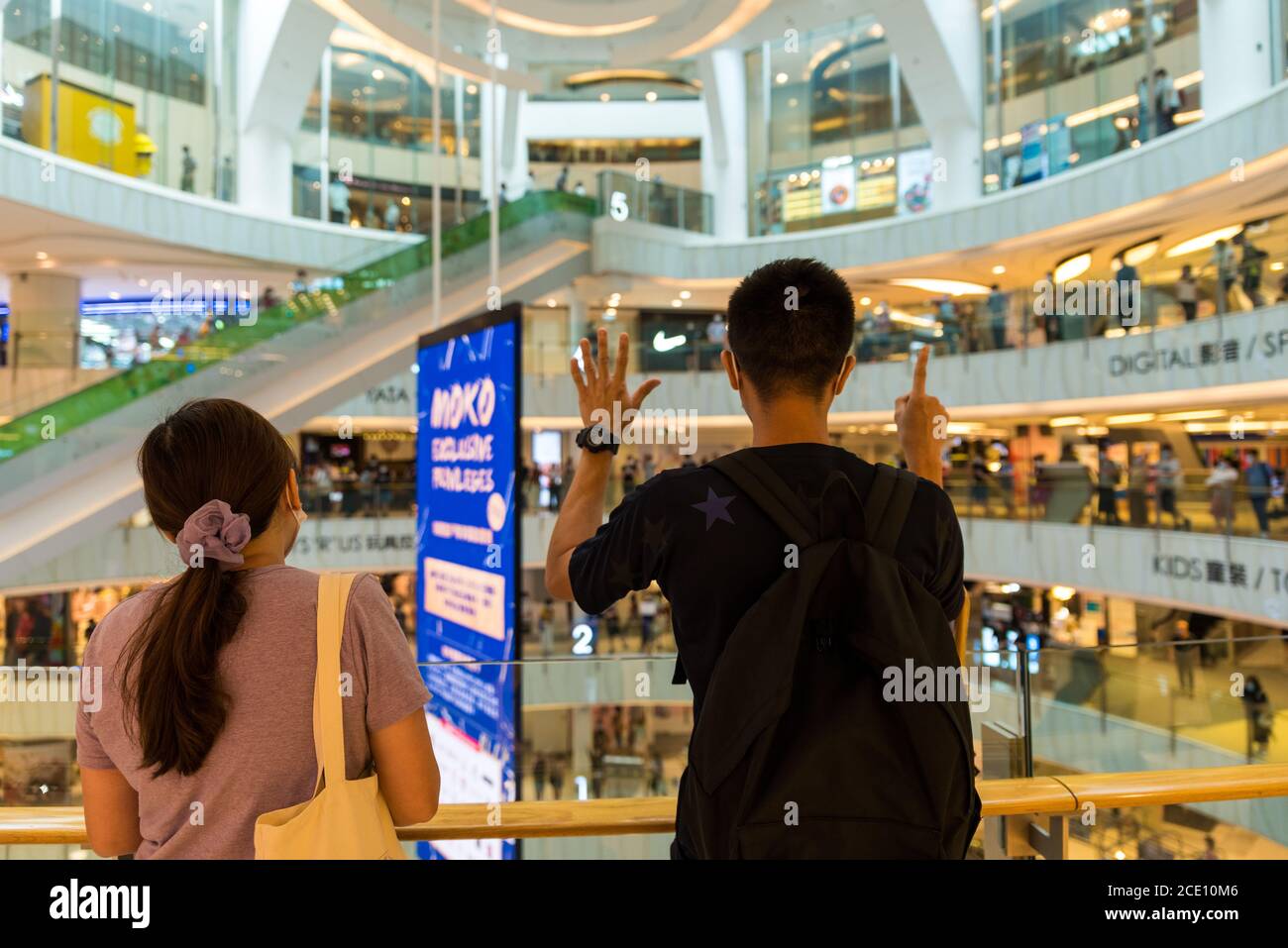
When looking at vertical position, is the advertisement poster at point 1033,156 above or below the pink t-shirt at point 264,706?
above

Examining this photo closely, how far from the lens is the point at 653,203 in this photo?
19.6 metres

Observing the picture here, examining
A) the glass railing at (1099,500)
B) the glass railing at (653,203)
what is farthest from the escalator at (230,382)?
the glass railing at (653,203)

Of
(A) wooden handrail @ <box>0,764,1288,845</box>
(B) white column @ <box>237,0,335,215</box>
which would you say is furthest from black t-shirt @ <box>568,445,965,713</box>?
(B) white column @ <box>237,0,335,215</box>

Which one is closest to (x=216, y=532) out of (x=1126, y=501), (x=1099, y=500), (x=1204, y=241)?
(x=1126, y=501)

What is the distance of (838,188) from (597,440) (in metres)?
23.8

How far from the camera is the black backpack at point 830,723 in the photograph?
128 centimetres

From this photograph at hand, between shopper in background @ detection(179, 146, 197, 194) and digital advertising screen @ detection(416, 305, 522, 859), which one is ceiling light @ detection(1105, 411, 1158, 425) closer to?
digital advertising screen @ detection(416, 305, 522, 859)

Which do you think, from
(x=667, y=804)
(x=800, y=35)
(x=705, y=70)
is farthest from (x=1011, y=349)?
(x=667, y=804)

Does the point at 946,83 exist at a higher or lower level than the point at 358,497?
higher

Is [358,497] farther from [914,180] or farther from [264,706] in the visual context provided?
[264,706]
